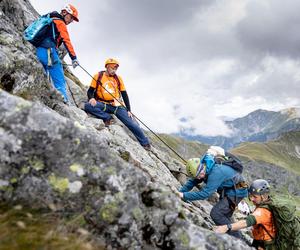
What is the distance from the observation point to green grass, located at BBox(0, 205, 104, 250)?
6168mm

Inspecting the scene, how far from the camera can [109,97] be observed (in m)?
20.3

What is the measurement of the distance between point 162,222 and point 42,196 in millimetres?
2703

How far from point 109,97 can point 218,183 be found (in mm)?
9487

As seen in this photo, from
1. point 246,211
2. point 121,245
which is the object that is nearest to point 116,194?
point 121,245

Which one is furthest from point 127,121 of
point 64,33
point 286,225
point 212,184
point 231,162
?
point 286,225

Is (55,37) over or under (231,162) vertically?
over

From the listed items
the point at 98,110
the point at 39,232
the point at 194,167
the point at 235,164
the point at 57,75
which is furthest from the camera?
the point at 98,110

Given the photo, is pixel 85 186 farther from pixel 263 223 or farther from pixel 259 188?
pixel 259 188

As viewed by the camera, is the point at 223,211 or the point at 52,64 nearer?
the point at 223,211

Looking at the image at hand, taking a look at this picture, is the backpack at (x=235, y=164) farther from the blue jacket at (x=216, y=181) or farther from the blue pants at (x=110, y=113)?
the blue pants at (x=110, y=113)

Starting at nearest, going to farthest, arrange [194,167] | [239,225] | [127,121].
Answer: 1. [239,225]
2. [194,167]
3. [127,121]

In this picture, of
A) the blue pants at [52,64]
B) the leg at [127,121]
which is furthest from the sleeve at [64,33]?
the leg at [127,121]

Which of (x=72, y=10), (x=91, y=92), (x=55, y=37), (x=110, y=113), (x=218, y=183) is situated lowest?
(x=218, y=183)

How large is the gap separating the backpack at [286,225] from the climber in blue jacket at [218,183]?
2.06 metres
